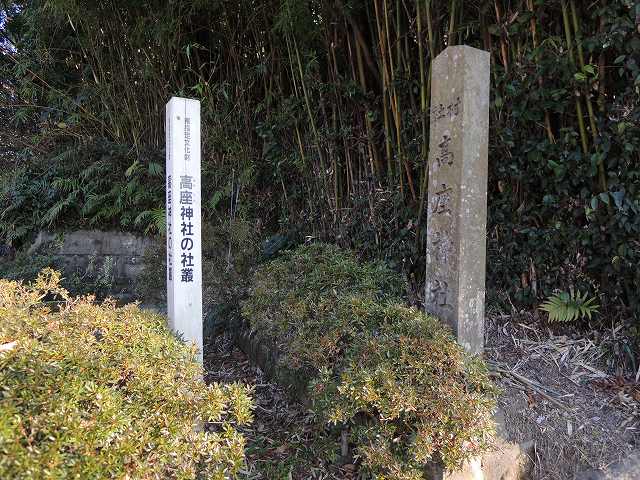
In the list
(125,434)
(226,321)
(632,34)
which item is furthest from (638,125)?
(226,321)

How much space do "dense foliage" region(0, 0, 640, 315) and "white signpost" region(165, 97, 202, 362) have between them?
1593mm

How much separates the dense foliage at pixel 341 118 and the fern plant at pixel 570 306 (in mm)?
70

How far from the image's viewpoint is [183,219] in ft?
7.16

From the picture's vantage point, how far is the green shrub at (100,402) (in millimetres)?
1111

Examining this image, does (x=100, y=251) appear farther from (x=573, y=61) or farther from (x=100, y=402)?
(x=573, y=61)

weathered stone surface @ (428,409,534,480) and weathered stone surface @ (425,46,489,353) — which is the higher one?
weathered stone surface @ (425,46,489,353)

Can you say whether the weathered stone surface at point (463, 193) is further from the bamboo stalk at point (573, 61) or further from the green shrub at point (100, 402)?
the green shrub at point (100, 402)

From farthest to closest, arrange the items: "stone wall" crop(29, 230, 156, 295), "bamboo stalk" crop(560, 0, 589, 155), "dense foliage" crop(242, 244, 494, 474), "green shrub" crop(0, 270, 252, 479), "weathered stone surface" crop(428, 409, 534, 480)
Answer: "stone wall" crop(29, 230, 156, 295), "bamboo stalk" crop(560, 0, 589, 155), "weathered stone surface" crop(428, 409, 534, 480), "dense foliage" crop(242, 244, 494, 474), "green shrub" crop(0, 270, 252, 479)

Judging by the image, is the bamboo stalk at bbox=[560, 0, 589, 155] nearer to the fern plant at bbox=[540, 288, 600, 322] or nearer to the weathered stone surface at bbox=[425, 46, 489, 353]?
the weathered stone surface at bbox=[425, 46, 489, 353]

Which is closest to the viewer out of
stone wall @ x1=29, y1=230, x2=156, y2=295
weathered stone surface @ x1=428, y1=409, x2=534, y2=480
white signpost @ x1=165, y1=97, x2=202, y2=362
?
weathered stone surface @ x1=428, y1=409, x2=534, y2=480

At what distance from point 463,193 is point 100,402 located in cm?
169

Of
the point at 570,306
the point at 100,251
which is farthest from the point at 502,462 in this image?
the point at 100,251

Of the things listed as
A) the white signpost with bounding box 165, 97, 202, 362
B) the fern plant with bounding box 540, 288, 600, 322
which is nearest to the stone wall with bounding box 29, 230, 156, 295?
the white signpost with bounding box 165, 97, 202, 362

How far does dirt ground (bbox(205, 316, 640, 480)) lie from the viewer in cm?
197
